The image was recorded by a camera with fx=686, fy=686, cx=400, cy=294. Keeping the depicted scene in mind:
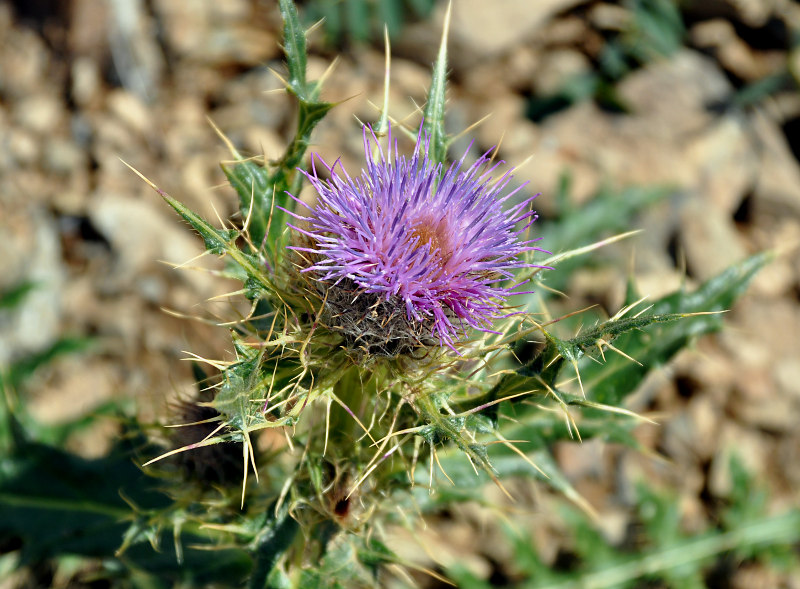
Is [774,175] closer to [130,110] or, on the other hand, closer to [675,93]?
[675,93]

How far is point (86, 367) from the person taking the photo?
517cm

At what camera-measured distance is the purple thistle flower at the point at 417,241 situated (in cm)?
236

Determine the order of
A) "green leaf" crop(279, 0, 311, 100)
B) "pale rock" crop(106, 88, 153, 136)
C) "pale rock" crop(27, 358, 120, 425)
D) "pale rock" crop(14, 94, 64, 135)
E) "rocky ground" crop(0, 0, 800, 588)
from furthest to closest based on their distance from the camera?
"pale rock" crop(106, 88, 153, 136), "pale rock" crop(14, 94, 64, 135), "rocky ground" crop(0, 0, 800, 588), "pale rock" crop(27, 358, 120, 425), "green leaf" crop(279, 0, 311, 100)

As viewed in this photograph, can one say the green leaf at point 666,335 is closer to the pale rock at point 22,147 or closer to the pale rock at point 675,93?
the pale rock at point 675,93

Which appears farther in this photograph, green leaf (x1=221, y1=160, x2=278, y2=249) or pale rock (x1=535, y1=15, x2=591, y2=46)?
pale rock (x1=535, y1=15, x2=591, y2=46)

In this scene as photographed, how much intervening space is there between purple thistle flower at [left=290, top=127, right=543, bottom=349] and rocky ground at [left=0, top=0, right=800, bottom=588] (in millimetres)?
2665

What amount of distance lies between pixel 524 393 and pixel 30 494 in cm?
258

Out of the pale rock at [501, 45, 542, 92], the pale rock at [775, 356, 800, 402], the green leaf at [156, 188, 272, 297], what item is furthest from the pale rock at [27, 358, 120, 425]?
the pale rock at [775, 356, 800, 402]

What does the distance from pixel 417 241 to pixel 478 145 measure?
4383 mm

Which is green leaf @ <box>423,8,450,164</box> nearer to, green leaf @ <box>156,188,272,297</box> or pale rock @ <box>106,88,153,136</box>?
green leaf @ <box>156,188,272,297</box>

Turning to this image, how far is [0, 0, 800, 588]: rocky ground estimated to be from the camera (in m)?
5.32

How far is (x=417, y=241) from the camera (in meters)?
2.39

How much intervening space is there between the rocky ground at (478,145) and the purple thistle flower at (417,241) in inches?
105

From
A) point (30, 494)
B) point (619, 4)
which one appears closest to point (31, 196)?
point (30, 494)
